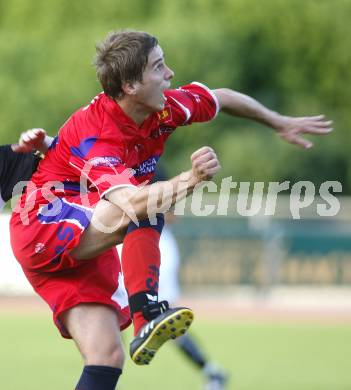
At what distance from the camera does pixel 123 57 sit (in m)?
5.43

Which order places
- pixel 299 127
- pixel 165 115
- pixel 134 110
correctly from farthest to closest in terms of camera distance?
pixel 299 127 → pixel 165 115 → pixel 134 110

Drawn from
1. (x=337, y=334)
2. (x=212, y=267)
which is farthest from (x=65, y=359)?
(x=212, y=267)

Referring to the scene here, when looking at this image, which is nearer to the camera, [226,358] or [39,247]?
[39,247]

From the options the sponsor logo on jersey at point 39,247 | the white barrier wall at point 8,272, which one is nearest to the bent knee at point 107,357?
the sponsor logo on jersey at point 39,247

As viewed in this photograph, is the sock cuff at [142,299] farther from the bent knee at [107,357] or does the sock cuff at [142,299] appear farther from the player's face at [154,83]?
the player's face at [154,83]

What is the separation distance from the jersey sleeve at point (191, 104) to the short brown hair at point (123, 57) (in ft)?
1.13

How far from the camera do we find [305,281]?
17.2 meters

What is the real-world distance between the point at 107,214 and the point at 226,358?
5.81 m

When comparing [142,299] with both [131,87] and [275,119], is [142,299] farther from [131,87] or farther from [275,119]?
[275,119]

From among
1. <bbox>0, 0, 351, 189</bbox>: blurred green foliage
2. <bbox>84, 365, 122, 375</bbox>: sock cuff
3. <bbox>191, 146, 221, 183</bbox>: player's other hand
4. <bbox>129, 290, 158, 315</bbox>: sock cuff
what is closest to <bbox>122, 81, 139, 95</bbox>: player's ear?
<bbox>191, 146, 221, 183</bbox>: player's other hand

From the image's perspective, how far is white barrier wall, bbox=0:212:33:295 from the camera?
1645 centimetres

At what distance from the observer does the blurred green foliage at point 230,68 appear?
2553 cm

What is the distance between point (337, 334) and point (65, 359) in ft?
13.2

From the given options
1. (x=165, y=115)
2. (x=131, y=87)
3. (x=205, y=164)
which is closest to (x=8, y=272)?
(x=165, y=115)
